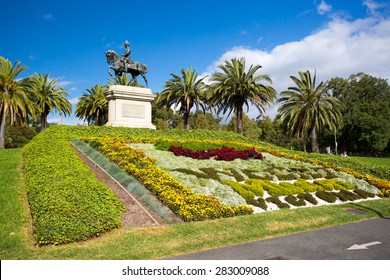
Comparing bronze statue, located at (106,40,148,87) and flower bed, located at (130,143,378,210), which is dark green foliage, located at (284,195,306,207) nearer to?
flower bed, located at (130,143,378,210)

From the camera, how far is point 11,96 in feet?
98.5

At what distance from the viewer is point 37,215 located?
28.3 ft

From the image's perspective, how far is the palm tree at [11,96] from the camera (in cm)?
2961

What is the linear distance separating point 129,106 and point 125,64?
4.07m

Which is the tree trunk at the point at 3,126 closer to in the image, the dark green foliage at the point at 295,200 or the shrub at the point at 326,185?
the dark green foliage at the point at 295,200

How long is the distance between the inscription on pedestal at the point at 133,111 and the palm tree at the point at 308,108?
1657 centimetres

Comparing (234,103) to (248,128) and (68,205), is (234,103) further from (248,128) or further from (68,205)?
(248,128)

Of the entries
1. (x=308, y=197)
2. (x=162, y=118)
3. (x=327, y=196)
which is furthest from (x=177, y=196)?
(x=162, y=118)

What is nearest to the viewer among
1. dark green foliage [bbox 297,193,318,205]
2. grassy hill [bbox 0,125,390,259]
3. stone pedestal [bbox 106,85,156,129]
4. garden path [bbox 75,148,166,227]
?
grassy hill [bbox 0,125,390,259]

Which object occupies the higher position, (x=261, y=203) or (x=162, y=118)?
(x=162, y=118)

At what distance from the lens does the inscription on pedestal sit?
87.9 feet

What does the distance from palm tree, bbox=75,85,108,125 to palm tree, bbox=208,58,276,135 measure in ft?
59.9

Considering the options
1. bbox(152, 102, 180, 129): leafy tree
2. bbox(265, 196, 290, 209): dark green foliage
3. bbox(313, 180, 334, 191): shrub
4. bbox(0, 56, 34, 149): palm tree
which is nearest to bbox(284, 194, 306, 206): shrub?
bbox(265, 196, 290, 209): dark green foliage

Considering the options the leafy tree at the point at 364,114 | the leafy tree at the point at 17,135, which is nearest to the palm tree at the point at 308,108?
the leafy tree at the point at 364,114
